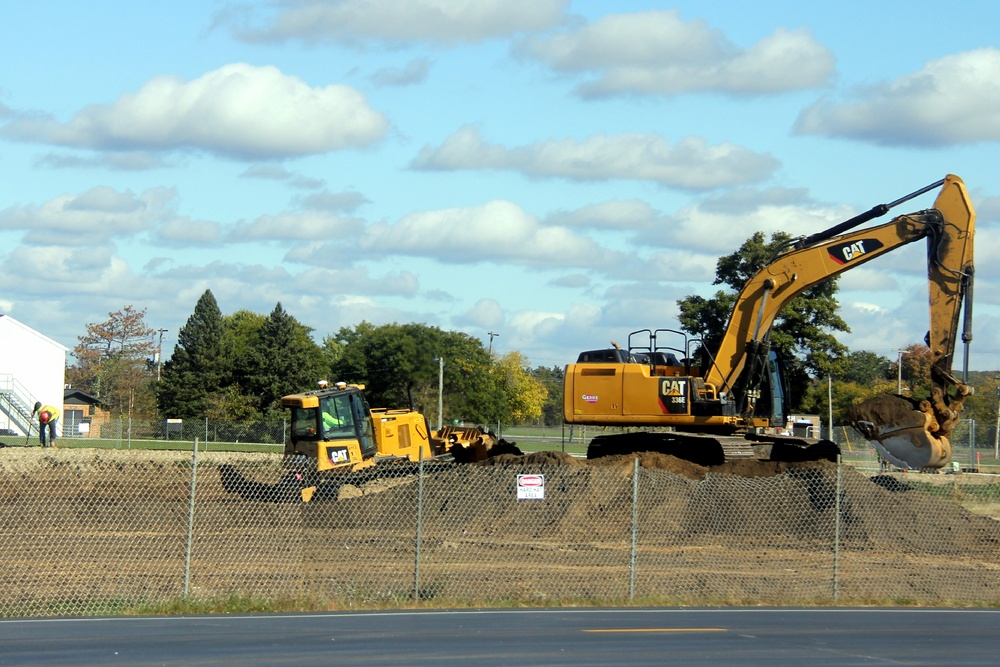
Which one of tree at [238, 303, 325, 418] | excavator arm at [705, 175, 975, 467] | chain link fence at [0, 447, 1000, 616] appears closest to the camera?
chain link fence at [0, 447, 1000, 616]

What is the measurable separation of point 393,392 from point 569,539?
31327mm

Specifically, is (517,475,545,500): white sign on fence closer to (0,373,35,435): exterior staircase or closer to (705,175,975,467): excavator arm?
(705,175,975,467): excavator arm

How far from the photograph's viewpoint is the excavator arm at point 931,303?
71.1ft

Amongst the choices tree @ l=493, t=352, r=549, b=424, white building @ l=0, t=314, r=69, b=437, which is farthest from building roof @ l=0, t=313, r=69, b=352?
tree @ l=493, t=352, r=549, b=424

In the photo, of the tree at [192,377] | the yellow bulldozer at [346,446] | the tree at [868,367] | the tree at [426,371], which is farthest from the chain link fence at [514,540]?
the tree at [868,367]

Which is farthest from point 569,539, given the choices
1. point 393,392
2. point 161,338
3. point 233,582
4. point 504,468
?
point 161,338

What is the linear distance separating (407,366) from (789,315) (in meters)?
16.1

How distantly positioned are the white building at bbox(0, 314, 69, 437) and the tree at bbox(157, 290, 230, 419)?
6693mm

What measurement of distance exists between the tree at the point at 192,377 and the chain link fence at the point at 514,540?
44.9 metres

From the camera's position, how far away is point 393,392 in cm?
5209

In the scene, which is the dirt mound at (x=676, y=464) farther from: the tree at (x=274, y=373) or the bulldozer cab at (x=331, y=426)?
the tree at (x=274, y=373)

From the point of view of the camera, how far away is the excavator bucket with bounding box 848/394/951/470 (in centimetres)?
2142

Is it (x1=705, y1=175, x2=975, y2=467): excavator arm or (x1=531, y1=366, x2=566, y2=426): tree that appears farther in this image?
(x1=531, y1=366, x2=566, y2=426): tree

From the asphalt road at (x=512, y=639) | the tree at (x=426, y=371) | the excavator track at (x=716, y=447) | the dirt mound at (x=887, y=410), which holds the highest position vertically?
the tree at (x=426, y=371)
